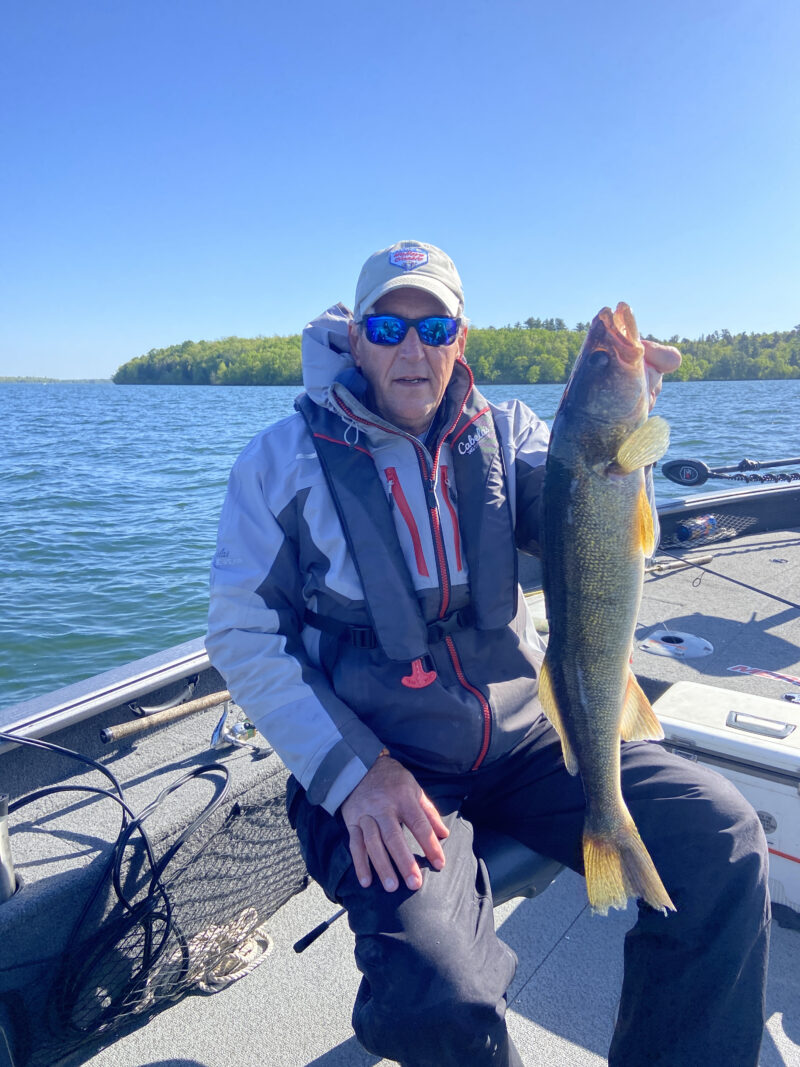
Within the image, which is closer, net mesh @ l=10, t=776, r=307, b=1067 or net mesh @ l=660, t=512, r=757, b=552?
net mesh @ l=10, t=776, r=307, b=1067

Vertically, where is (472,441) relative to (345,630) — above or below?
above

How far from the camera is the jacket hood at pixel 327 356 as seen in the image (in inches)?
98.5

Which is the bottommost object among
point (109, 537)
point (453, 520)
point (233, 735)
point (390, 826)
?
point (109, 537)

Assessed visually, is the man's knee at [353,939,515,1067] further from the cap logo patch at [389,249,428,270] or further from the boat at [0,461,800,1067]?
the cap logo patch at [389,249,428,270]

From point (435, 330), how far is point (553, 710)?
1.26m

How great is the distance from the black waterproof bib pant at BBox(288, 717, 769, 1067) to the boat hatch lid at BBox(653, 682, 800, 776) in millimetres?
581

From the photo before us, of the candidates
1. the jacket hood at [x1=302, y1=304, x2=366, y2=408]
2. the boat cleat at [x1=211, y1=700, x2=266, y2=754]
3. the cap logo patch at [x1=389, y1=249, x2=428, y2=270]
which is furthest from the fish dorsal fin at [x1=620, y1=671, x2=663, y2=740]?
the boat cleat at [x1=211, y1=700, x2=266, y2=754]

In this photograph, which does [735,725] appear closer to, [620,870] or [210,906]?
[620,870]

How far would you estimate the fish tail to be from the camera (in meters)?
1.86

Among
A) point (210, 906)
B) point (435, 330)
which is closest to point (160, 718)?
point (210, 906)

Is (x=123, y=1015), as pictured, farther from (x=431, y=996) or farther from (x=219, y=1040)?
(x=431, y=996)

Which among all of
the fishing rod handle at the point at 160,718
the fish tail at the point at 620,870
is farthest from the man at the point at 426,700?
the fishing rod handle at the point at 160,718

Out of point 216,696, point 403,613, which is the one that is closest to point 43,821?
point 216,696

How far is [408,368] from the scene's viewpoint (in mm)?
2432
